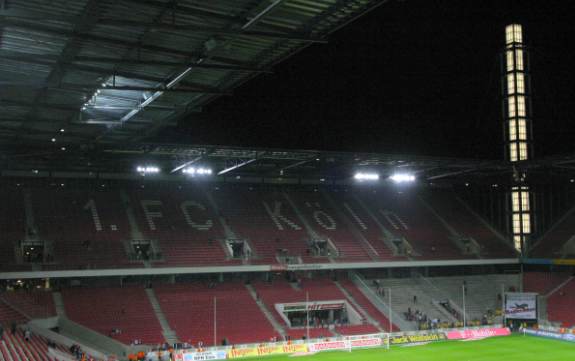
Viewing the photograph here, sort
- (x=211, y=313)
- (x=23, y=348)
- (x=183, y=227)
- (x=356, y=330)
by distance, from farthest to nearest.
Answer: (x=183, y=227) < (x=356, y=330) < (x=211, y=313) < (x=23, y=348)

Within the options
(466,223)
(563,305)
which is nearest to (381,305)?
(563,305)

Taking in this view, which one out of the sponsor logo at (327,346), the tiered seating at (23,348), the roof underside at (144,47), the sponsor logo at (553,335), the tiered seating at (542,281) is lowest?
the sponsor logo at (327,346)

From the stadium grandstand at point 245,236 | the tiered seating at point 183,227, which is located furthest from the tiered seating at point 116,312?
the tiered seating at point 183,227

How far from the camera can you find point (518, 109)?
6731 centimetres

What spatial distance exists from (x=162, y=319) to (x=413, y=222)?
99.5 feet

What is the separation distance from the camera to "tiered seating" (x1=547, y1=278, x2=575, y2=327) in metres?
58.2

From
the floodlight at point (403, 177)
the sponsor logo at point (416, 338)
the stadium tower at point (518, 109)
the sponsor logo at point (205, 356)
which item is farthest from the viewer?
the stadium tower at point (518, 109)

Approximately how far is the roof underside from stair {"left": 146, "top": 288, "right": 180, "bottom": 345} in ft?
Result: 78.3

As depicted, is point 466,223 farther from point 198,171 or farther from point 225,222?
point 198,171

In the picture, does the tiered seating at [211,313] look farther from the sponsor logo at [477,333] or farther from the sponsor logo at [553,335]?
the sponsor logo at [553,335]

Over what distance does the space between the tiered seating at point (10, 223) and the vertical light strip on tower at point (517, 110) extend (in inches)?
1857

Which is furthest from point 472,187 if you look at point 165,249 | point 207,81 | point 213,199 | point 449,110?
point 207,81

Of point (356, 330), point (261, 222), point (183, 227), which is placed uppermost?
point (261, 222)

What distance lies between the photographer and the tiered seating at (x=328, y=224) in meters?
60.8
